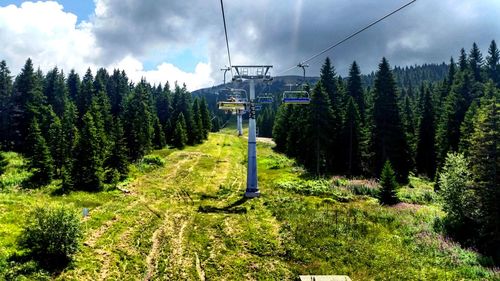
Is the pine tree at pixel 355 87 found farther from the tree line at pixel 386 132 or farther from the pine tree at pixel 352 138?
the pine tree at pixel 352 138

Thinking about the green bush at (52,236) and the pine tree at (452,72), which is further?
the pine tree at (452,72)

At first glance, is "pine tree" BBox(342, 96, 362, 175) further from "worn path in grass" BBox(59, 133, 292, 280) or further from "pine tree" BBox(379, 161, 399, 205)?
"worn path in grass" BBox(59, 133, 292, 280)

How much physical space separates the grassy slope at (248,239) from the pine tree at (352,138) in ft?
65.7

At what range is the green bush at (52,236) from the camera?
18625 millimetres

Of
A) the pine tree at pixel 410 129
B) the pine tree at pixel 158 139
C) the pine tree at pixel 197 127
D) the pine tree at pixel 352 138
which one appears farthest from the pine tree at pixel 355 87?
the pine tree at pixel 158 139

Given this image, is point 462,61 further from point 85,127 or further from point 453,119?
point 85,127

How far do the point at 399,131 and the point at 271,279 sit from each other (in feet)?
143

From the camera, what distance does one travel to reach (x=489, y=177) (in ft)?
88.0

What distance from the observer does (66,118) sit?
67688 mm

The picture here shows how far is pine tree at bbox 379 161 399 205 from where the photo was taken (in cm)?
3541

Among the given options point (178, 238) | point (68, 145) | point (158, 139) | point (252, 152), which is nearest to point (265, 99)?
point (252, 152)

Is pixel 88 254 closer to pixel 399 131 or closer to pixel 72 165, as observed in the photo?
pixel 72 165

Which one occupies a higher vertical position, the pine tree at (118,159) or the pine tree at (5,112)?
the pine tree at (5,112)

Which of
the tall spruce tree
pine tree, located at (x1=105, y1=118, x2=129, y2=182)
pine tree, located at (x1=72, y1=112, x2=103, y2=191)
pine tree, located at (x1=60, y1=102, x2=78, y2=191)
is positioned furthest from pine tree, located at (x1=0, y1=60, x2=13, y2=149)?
the tall spruce tree
